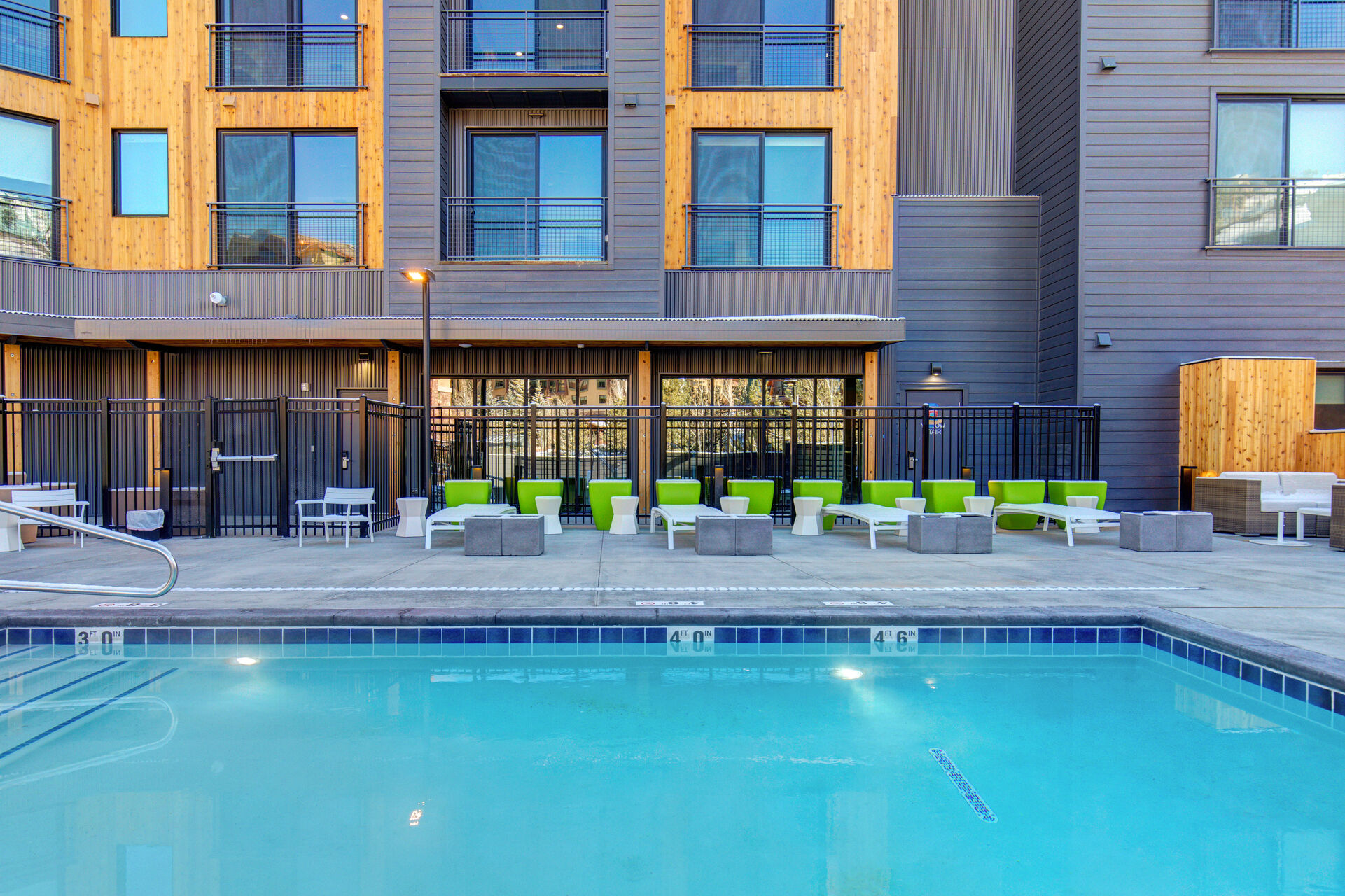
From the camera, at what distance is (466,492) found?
→ 9719 mm

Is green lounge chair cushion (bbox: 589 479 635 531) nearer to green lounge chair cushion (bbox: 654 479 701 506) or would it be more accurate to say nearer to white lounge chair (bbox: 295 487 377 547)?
green lounge chair cushion (bbox: 654 479 701 506)

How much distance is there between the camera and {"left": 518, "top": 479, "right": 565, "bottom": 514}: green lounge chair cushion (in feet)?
32.6

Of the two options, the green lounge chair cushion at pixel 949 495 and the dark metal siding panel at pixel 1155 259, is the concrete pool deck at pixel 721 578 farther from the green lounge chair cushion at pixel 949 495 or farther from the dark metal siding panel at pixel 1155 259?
the dark metal siding panel at pixel 1155 259

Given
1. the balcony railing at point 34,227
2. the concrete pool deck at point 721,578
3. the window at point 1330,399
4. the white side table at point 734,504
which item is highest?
the balcony railing at point 34,227

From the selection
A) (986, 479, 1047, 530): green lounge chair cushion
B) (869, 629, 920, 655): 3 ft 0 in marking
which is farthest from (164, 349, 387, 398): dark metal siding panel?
(986, 479, 1047, 530): green lounge chair cushion

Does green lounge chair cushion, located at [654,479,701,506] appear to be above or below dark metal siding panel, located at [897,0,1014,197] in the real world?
below

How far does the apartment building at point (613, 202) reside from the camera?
1151cm

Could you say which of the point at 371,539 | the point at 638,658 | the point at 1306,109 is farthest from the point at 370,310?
the point at 1306,109

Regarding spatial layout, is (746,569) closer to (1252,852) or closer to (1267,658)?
(1267,658)

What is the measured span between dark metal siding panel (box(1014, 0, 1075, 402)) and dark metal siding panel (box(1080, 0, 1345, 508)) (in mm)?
221

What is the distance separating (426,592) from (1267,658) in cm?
554

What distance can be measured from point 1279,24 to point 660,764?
15990 millimetres

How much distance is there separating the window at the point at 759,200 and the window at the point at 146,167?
9328 mm

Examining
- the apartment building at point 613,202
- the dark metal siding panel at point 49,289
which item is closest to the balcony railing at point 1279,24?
the apartment building at point 613,202
